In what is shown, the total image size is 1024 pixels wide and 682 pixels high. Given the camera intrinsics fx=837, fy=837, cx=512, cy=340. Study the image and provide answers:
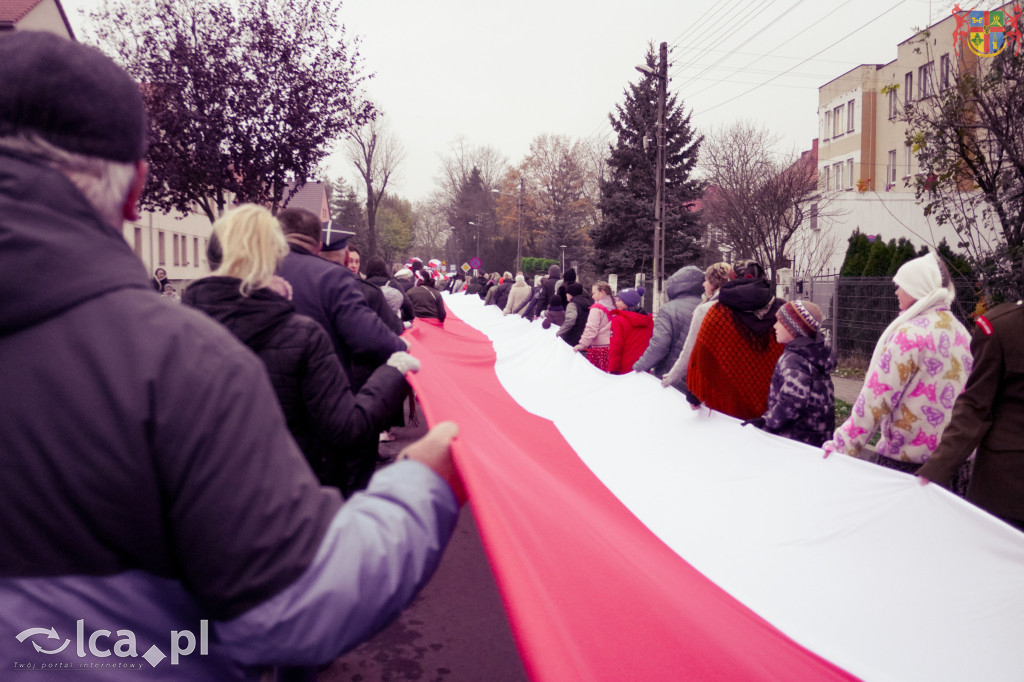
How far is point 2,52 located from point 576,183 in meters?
81.1

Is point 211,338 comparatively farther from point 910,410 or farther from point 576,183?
point 576,183

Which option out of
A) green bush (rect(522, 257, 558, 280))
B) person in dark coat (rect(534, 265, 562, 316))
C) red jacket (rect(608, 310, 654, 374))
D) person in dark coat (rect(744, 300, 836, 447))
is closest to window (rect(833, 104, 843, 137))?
green bush (rect(522, 257, 558, 280))

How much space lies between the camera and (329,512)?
1326 mm

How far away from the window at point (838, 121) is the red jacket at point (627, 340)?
142 ft

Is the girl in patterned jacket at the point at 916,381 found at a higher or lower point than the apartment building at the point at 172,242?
lower

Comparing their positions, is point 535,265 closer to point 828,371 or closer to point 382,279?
point 382,279

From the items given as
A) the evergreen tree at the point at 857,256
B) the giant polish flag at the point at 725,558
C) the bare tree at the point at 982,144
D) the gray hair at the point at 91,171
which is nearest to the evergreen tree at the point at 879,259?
the evergreen tree at the point at 857,256

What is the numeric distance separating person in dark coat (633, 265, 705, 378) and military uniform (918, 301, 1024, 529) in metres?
3.76

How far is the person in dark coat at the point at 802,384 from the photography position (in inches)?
204

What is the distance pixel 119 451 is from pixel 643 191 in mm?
46764

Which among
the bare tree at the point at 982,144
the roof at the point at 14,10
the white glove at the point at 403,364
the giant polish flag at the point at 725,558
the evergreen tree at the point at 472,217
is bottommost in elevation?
the giant polish flag at the point at 725,558

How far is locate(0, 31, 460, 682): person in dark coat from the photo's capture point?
1178mm

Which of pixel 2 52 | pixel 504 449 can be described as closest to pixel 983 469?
pixel 504 449

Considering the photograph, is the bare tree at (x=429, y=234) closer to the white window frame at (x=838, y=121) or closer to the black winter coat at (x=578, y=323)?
the white window frame at (x=838, y=121)
